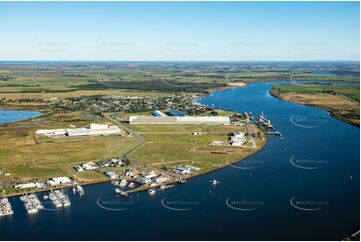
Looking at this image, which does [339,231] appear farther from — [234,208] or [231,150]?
[231,150]

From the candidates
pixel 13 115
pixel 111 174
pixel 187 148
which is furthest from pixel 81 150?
pixel 13 115

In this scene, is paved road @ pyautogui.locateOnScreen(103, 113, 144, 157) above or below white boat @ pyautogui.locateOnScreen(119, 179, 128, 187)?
above

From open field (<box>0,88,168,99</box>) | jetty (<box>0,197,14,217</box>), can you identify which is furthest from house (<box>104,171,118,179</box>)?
open field (<box>0,88,168,99</box>)

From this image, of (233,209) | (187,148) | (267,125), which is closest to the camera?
(233,209)

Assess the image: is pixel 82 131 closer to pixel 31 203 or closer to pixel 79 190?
pixel 79 190

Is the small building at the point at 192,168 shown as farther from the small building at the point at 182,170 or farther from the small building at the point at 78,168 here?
the small building at the point at 78,168

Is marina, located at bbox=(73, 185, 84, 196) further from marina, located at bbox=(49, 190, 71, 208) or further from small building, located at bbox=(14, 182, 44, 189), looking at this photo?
small building, located at bbox=(14, 182, 44, 189)
